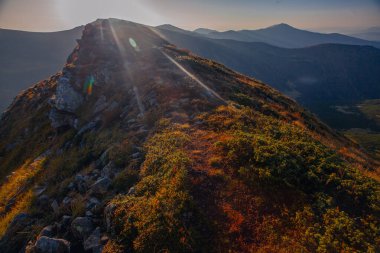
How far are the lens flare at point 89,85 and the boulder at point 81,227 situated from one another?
25767 millimetres

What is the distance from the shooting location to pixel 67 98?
3678 centimetres

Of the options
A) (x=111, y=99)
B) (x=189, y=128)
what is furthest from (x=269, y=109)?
(x=111, y=99)

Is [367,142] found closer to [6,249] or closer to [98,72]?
[98,72]

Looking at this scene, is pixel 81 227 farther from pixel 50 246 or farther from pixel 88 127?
pixel 88 127

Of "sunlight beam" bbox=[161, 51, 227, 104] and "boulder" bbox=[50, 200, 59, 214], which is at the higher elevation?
"sunlight beam" bbox=[161, 51, 227, 104]

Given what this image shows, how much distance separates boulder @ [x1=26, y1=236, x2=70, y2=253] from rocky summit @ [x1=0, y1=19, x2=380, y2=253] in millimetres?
49

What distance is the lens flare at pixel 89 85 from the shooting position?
37719 millimetres

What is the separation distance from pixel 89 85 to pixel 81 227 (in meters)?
27.9

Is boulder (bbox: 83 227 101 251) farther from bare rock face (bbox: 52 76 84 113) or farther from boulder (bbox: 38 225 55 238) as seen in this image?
bare rock face (bbox: 52 76 84 113)

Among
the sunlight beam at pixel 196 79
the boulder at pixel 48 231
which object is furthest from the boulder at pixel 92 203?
the sunlight beam at pixel 196 79

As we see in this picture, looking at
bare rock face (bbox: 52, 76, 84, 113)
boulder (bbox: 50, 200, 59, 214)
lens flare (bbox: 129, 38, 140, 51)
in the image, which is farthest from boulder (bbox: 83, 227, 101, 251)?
lens flare (bbox: 129, 38, 140, 51)

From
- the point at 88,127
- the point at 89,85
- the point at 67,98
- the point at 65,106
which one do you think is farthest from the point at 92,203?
the point at 89,85

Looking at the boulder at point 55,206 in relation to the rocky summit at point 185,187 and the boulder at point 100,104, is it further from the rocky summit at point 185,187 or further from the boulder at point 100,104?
the boulder at point 100,104

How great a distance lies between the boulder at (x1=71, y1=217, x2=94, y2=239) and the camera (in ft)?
45.6
